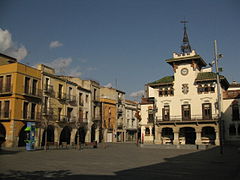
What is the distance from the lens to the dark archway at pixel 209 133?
143 feet

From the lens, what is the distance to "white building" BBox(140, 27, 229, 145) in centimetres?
4362

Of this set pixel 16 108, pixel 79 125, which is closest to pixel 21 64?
pixel 16 108

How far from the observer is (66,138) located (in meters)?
46.2

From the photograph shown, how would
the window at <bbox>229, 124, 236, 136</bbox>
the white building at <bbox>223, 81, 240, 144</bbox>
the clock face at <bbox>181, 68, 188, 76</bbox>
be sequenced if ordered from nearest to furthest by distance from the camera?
the white building at <bbox>223, 81, 240, 144</bbox> → the window at <bbox>229, 124, 236, 136</bbox> → the clock face at <bbox>181, 68, 188, 76</bbox>

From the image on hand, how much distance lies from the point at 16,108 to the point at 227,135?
3186cm

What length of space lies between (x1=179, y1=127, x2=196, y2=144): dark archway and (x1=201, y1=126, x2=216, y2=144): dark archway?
74.0 inches

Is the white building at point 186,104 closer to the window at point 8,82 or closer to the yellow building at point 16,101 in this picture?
the yellow building at point 16,101

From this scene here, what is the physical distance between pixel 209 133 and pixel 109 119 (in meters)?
23.4

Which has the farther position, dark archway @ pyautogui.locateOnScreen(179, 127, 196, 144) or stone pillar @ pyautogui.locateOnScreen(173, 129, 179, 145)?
dark archway @ pyautogui.locateOnScreen(179, 127, 196, 144)

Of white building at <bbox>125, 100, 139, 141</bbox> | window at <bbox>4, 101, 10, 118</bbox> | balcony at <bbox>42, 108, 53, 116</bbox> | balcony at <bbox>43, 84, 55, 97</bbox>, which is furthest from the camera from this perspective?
white building at <bbox>125, 100, 139, 141</bbox>

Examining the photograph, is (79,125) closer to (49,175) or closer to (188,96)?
(188,96)

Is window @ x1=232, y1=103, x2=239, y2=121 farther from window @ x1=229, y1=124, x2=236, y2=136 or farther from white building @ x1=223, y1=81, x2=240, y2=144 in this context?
window @ x1=229, y1=124, x2=236, y2=136

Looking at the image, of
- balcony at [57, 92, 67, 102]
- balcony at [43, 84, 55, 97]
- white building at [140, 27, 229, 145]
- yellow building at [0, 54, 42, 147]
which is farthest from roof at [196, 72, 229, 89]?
yellow building at [0, 54, 42, 147]

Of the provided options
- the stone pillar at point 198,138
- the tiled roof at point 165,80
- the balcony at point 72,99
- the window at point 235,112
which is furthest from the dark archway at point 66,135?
the window at point 235,112
